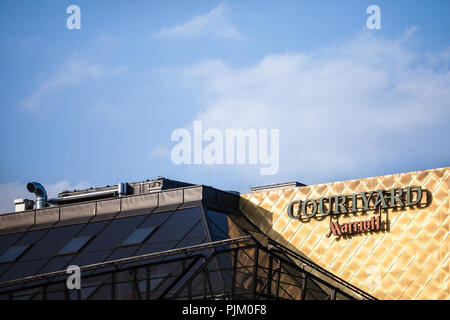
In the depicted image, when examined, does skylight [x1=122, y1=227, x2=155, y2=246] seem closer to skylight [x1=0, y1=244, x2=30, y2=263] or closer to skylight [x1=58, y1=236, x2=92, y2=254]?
skylight [x1=58, y1=236, x2=92, y2=254]

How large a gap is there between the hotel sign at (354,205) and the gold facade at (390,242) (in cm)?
21

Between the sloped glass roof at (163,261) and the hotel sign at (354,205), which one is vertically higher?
the hotel sign at (354,205)

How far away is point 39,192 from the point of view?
43.8 metres

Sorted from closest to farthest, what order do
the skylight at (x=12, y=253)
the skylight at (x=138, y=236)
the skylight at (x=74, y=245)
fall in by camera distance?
the skylight at (x=138, y=236) < the skylight at (x=74, y=245) < the skylight at (x=12, y=253)

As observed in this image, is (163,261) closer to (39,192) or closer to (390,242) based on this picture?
(390,242)

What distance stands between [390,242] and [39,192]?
22773 mm

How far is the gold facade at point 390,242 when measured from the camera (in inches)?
1162

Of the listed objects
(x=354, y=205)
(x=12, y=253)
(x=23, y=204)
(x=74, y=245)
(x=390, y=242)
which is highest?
(x=23, y=204)

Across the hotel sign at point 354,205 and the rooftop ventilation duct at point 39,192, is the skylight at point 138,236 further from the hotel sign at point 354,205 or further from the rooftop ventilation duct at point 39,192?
the rooftop ventilation duct at point 39,192

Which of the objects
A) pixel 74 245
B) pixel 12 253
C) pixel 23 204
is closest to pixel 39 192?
pixel 23 204

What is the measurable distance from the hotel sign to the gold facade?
21 centimetres

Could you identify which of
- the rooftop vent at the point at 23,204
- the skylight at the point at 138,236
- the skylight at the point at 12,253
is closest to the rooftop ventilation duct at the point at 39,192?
the rooftop vent at the point at 23,204
